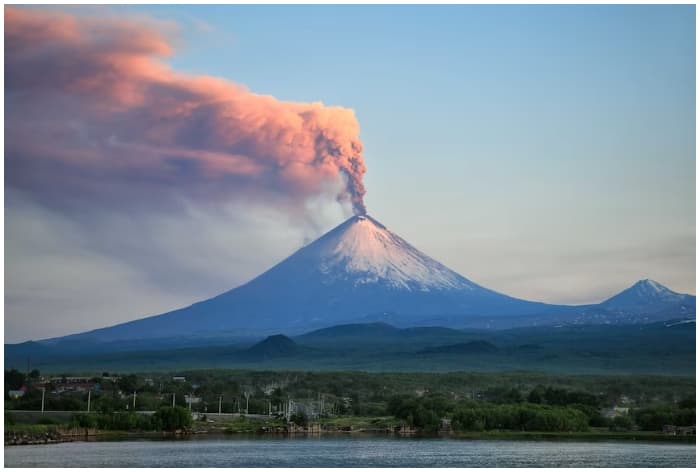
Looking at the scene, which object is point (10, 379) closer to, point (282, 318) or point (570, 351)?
point (570, 351)

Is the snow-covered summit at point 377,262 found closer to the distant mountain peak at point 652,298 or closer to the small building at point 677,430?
the distant mountain peak at point 652,298

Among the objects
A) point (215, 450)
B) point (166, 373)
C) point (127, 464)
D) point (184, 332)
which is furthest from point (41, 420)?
point (184, 332)

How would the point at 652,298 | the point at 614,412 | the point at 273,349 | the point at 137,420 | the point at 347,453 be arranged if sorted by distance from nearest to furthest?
the point at 347,453
the point at 137,420
the point at 614,412
the point at 273,349
the point at 652,298

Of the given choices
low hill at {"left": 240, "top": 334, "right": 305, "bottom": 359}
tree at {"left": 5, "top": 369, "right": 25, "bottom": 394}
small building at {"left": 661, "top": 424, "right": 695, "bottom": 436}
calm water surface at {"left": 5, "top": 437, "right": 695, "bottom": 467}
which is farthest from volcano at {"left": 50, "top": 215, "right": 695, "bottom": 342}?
calm water surface at {"left": 5, "top": 437, "right": 695, "bottom": 467}

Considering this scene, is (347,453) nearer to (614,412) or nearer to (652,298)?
(614,412)

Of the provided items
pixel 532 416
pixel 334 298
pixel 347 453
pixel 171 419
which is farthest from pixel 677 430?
pixel 334 298
